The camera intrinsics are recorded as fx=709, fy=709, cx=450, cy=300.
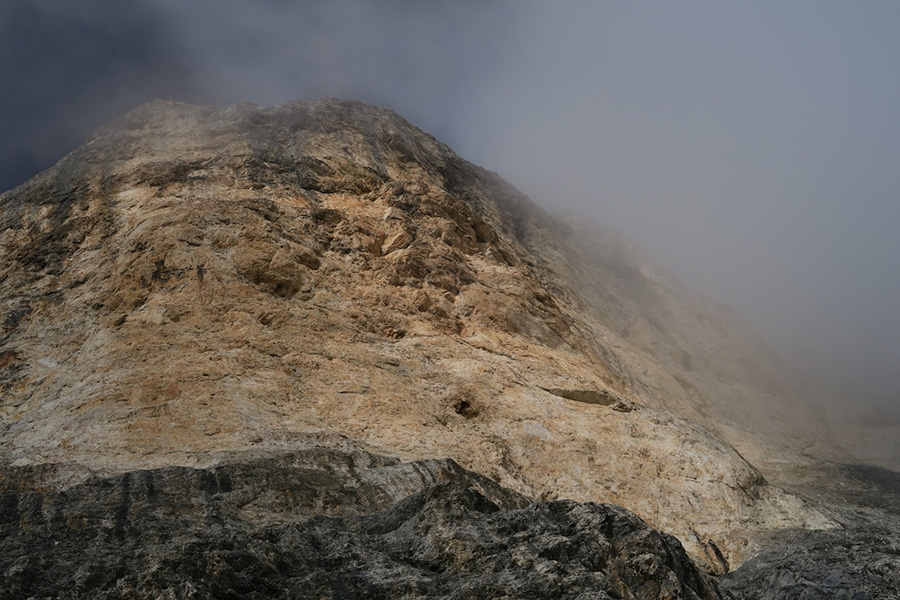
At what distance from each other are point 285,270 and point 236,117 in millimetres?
12093

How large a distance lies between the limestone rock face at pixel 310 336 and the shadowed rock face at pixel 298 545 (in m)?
1.74

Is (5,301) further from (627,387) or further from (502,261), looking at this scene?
(627,387)

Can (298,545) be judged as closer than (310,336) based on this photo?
Yes

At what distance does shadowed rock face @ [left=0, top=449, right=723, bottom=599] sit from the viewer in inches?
265

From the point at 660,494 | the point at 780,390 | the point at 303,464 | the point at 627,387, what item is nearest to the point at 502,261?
the point at 627,387

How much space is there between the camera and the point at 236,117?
1102 inches

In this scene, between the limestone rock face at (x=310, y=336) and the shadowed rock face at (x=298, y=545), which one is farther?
the limestone rock face at (x=310, y=336)

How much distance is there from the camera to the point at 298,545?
25.3 ft

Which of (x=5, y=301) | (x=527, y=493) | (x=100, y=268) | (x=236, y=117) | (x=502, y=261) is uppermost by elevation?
(x=236, y=117)

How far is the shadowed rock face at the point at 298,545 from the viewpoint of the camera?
22.1 ft

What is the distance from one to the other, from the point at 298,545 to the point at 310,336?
9581mm

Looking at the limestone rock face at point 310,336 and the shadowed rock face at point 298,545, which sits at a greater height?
the limestone rock face at point 310,336

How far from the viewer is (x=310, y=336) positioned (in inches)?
668

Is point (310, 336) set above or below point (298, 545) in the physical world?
above
